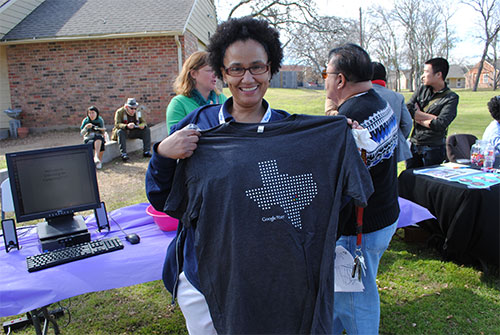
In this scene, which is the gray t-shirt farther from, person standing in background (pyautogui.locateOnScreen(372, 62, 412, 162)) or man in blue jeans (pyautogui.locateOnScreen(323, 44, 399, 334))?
person standing in background (pyautogui.locateOnScreen(372, 62, 412, 162))

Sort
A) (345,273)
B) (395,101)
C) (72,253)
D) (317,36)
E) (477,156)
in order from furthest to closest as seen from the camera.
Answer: (317,36) → (477,156) → (395,101) → (72,253) → (345,273)

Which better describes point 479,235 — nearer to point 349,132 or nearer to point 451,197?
point 451,197

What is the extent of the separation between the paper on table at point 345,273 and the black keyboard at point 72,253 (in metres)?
1.42

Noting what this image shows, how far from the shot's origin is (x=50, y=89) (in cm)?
1192

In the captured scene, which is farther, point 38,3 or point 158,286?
point 38,3

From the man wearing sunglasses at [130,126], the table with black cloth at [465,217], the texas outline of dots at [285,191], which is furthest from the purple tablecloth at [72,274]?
the man wearing sunglasses at [130,126]

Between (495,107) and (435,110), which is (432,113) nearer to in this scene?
(435,110)

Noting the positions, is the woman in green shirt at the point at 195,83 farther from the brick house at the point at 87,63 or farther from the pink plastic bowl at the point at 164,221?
the brick house at the point at 87,63

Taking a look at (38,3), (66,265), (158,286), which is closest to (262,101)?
(66,265)

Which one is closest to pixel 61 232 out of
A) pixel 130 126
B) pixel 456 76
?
pixel 130 126

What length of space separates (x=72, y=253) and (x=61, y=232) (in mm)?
276

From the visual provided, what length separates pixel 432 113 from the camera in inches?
181

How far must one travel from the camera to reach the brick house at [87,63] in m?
11.4

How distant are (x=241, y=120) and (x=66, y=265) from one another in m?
1.44
